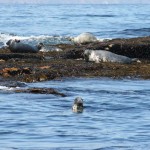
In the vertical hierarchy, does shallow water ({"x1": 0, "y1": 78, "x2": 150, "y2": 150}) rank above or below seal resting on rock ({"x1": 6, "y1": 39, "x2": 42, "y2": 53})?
below

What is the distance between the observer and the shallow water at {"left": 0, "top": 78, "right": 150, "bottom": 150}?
13.0 meters

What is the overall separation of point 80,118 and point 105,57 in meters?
8.65

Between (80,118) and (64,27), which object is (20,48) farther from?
(64,27)

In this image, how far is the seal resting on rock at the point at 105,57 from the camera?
23.8 meters

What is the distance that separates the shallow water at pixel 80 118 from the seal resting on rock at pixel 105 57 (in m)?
3.38

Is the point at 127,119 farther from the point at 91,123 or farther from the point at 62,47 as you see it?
the point at 62,47

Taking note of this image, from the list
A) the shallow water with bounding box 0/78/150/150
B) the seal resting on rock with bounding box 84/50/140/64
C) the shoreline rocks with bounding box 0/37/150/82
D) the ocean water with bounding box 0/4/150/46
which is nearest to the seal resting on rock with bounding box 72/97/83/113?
the shallow water with bounding box 0/78/150/150

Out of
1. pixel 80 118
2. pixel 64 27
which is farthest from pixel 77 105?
pixel 64 27

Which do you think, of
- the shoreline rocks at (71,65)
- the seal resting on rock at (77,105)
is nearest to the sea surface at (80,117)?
the seal resting on rock at (77,105)

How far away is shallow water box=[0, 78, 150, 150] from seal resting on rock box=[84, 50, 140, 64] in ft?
11.1

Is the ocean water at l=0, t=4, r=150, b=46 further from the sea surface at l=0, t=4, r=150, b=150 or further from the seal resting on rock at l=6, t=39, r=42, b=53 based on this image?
the sea surface at l=0, t=4, r=150, b=150

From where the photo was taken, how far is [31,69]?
21.5 metres

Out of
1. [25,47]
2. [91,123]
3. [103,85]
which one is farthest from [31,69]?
[91,123]

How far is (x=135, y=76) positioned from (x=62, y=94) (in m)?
3.90
